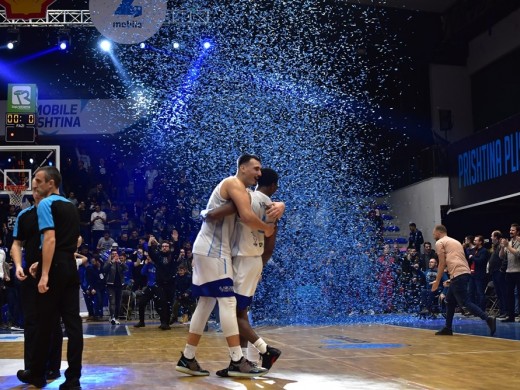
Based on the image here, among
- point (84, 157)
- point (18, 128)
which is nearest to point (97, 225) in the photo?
point (18, 128)

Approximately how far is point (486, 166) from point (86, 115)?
12.8 meters

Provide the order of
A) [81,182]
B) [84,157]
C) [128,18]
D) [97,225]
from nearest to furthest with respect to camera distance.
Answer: [128,18]
[97,225]
[81,182]
[84,157]

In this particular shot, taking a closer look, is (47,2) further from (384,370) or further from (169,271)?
(384,370)

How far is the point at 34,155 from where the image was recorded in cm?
1942

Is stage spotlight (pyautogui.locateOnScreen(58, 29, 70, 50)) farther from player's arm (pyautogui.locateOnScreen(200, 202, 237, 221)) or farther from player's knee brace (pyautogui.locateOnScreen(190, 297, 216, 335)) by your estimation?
player's knee brace (pyautogui.locateOnScreen(190, 297, 216, 335))

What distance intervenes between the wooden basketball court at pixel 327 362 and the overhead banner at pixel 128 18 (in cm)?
748

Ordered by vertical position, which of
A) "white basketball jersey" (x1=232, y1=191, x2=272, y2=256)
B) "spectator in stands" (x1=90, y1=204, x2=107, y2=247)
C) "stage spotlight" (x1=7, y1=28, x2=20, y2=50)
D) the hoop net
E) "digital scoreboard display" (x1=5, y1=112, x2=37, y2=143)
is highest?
"stage spotlight" (x1=7, y1=28, x2=20, y2=50)

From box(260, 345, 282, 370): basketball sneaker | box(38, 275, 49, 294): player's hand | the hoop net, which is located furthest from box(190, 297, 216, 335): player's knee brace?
the hoop net

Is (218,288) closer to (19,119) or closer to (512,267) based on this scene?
(512,267)

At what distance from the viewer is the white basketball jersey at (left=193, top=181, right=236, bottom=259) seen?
5.69m

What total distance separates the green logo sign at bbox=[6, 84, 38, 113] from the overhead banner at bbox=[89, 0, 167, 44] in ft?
14.4

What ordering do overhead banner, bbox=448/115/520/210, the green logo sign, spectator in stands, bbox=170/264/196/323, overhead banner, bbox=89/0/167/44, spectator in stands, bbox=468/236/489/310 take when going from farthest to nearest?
1. the green logo sign
2. overhead banner, bbox=448/115/520/210
3. overhead banner, bbox=89/0/167/44
4. spectator in stands, bbox=468/236/489/310
5. spectator in stands, bbox=170/264/196/323

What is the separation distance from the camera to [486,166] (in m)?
18.2

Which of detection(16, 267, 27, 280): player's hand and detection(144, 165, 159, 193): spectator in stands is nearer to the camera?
detection(16, 267, 27, 280): player's hand
